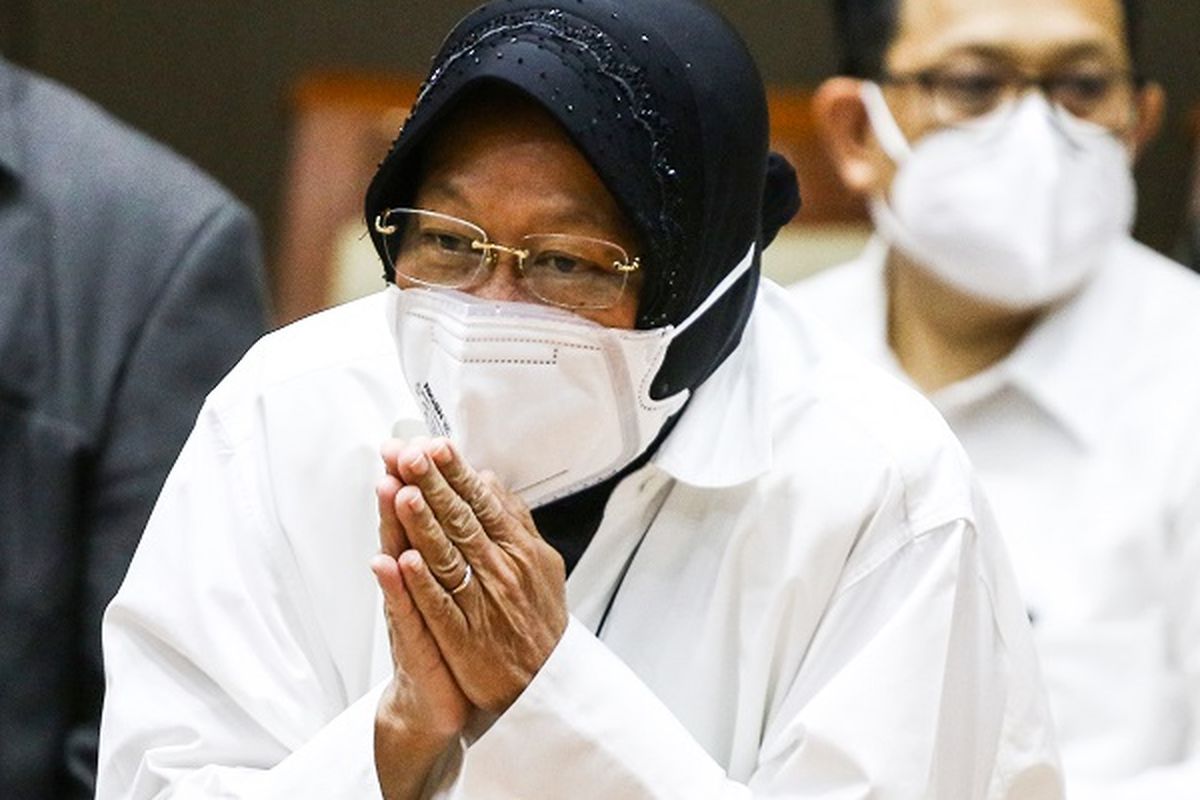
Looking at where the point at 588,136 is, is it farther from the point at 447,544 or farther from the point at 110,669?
the point at 110,669

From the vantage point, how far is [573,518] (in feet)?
6.97

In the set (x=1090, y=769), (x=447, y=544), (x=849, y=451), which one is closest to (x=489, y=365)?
(x=447, y=544)

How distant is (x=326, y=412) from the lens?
2.15m

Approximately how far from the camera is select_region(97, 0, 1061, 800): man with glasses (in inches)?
76.0

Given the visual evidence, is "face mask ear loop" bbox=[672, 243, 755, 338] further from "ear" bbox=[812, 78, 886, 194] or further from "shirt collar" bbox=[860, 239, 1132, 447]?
"ear" bbox=[812, 78, 886, 194]

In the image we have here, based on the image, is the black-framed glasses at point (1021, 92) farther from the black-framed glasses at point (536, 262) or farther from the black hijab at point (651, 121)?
the black-framed glasses at point (536, 262)

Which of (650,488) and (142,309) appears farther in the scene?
(142,309)

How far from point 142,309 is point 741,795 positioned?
914 mm

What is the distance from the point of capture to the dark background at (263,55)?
14.4ft

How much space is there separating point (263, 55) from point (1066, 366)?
1882mm

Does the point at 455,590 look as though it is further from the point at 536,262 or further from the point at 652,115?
the point at 652,115

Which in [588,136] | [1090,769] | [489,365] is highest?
[588,136]

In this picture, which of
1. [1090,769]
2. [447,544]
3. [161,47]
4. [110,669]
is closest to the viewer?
[447,544]

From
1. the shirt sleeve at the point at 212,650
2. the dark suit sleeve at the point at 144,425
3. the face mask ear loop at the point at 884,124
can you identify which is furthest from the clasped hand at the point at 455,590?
the face mask ear loop at the point at 884,124
